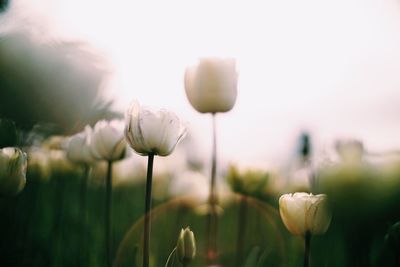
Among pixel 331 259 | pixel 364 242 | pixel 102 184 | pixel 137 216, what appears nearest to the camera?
pixel 364 242

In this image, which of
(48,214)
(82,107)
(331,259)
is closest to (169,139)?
(82,107)

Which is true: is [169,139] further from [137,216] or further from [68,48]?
[137,216]

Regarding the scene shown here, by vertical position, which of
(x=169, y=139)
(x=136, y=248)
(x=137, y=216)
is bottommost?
(x=137, y=216)

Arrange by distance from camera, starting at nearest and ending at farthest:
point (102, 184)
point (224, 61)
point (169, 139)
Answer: point (169, 139)
point (224, 61)
point (102, 184)

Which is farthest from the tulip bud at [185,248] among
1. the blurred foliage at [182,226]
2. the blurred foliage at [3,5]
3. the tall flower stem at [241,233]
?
the blurred foliage at [3,5]

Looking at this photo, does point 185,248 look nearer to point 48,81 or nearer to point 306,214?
point 306,214

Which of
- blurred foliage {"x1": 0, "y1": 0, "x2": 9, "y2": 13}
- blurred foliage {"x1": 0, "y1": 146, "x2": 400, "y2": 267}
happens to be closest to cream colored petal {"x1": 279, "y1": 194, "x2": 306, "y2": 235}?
blurred foliage {"x1": 0, "y1": 146, "x2": 400, "y2": 267}

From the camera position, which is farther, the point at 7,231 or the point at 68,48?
the point at 7,231

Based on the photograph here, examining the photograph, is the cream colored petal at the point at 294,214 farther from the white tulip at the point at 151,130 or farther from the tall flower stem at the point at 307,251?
the white tulip at the point at 151,130
